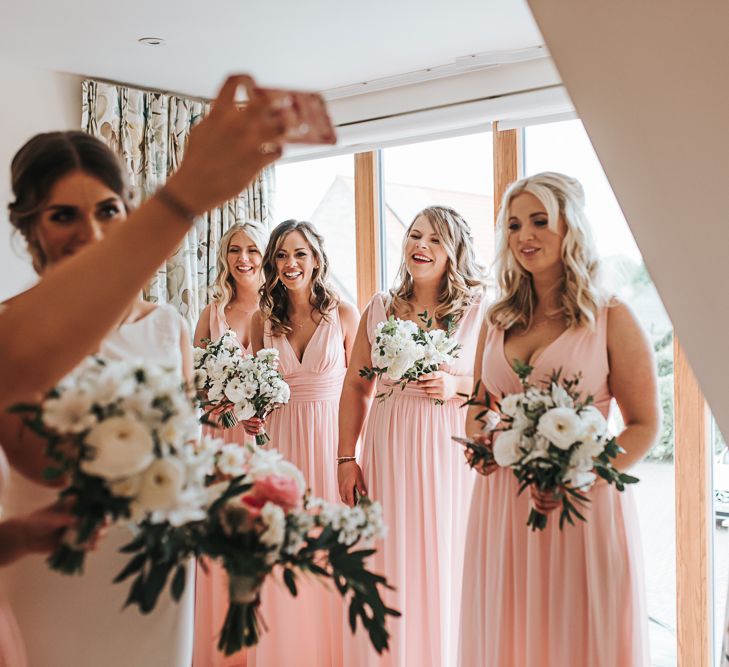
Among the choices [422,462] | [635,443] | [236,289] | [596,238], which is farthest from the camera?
[236,289]

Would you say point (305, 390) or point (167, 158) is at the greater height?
point (167, 158)

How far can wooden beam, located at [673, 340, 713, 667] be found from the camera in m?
3.64

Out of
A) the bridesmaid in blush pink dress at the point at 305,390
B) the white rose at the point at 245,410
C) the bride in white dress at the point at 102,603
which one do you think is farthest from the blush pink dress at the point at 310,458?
the bride in white dress at the point at 102,603

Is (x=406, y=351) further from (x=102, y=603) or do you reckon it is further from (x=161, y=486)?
(x=161, y=486)

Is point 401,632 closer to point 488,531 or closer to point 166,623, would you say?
point 488,531

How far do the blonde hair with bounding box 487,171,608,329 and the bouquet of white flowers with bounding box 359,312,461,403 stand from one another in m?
0.48

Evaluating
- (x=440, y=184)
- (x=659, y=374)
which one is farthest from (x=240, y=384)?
(x=659, y=374)

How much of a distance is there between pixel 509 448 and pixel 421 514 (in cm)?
124

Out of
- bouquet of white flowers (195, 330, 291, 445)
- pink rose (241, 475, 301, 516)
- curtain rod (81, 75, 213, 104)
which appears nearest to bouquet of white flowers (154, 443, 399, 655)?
pink rose (241, 475, 301, 516)

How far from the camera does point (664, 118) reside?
120 cm

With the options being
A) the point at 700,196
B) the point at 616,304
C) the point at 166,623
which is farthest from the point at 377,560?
the point at 700,196

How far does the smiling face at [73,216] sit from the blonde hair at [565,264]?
1724 millimetres

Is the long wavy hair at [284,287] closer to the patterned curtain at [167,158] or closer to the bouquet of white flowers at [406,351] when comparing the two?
the bouquet of white flowers at [406,351]

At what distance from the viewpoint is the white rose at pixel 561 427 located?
2.05m
